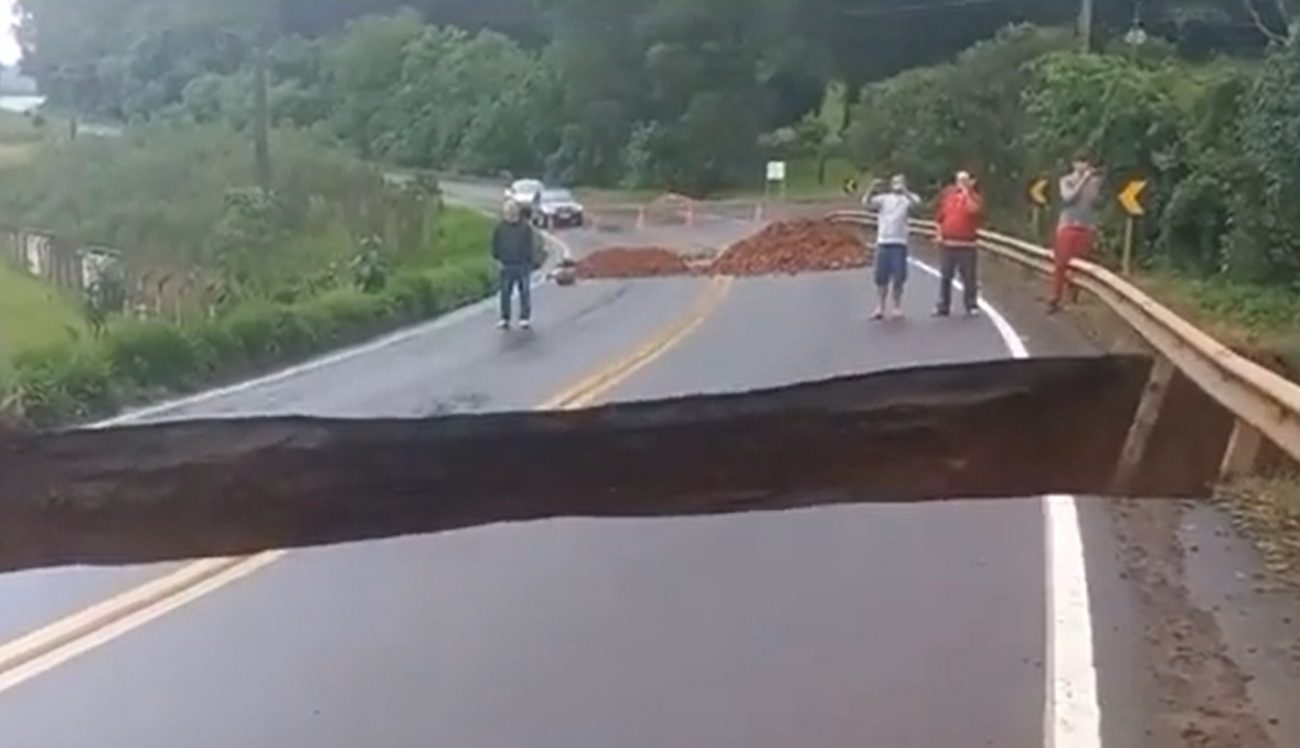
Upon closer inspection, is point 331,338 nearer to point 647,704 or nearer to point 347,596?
point 347,596

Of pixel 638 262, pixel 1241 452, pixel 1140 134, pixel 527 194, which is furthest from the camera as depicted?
pixel 638 262

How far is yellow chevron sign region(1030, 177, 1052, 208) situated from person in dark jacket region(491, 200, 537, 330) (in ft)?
31.2

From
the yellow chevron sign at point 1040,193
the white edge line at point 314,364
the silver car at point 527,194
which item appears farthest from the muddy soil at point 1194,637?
the yellow chevron sign at point 1040,193

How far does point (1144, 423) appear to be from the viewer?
1369 cm

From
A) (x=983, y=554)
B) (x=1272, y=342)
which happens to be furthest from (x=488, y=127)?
(x=983, y=554)

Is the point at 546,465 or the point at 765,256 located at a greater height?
the point at 546,465

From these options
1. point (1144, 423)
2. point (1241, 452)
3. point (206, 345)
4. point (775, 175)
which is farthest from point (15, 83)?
point (1241, 452)

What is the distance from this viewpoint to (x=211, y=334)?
741 inches

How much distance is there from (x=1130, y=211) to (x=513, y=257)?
8.09 m

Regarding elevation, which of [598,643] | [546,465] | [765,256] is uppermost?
[598,643]

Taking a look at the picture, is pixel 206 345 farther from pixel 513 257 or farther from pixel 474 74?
pixel 474 74

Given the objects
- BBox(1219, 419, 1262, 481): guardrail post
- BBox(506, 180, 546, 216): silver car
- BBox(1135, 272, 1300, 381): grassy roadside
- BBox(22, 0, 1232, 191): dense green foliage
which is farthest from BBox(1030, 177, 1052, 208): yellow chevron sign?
BBox(1219, 419, 1262, 481): guardrail post

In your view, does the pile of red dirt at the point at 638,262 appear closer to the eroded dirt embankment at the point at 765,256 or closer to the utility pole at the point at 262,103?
the eroded dirt embankment at the point at 765,256

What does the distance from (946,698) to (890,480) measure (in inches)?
277
